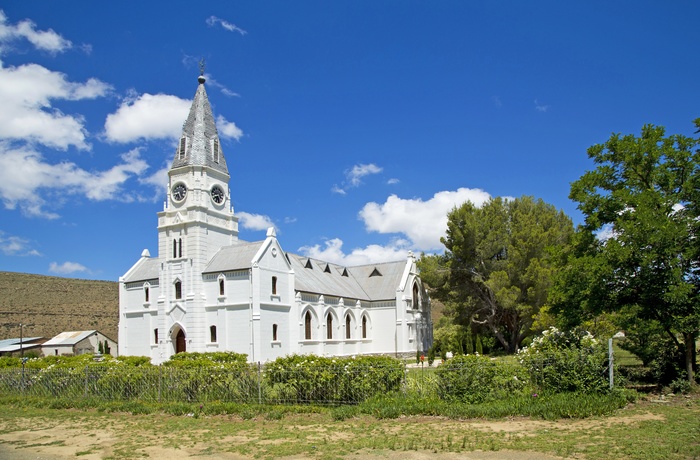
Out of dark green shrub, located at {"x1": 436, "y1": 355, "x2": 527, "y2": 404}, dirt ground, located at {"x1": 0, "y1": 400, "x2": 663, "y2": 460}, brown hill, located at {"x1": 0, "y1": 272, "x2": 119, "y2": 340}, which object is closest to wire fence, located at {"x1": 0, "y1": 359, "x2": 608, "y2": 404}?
dark green shrub, located at {"x1": 436, "y1": 355, "x2": 527, "y2": 404}

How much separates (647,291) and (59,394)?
20440mm

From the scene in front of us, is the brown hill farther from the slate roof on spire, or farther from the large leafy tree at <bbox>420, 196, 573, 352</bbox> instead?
the large leafy tree at <bbox>420, 196, 573, 352</bbox>

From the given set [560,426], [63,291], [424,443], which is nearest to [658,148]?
[560,426]

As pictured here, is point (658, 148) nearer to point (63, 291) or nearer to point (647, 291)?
point (647, 291)

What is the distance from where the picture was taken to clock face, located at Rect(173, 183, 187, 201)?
40.8 m

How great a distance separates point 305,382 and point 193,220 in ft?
83.5

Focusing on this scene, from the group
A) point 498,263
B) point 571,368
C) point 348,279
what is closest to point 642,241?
point 571,368

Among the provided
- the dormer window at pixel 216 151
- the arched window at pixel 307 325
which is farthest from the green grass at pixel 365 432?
the dormer window at pixel 216 151

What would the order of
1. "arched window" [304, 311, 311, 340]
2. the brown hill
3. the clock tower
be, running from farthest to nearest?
1. the brown hill
2. "arched window" [304, 311, 311, 340]
3. the clock tower

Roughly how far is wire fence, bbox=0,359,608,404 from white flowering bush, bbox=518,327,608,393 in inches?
1.2

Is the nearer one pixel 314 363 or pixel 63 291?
pixel 314 363

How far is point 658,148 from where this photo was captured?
58.3 feet

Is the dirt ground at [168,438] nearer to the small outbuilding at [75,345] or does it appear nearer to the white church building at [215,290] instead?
the white church building at [215,290]

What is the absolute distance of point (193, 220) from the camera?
39.3 meters
